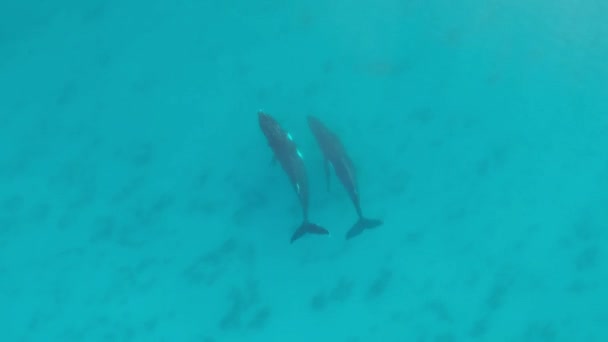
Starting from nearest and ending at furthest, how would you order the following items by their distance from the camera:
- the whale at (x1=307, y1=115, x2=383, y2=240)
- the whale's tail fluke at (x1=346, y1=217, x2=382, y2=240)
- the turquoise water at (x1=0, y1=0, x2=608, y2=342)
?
the whale at (x1=307, y1=115, x2=383, y2=240), the whale's tail fluke at (x1=346, y1=217, x2=382, y2=240), the turquoise water at (x1=0, y1=0, x2=608, y2=342)

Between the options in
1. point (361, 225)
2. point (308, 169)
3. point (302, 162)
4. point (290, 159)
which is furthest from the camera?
point (308, 169)

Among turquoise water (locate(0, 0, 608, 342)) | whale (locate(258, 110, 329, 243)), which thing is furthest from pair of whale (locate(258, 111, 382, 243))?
turquoise water (locate(0, 0, 608, 342))

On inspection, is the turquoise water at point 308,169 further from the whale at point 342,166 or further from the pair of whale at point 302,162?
the pair of whale at point 302,162

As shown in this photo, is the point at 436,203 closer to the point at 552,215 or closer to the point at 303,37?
the point at 552,215

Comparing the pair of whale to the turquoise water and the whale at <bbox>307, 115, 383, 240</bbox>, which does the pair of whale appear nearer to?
the whale at <bbox>307, 115, 383, 240</bbox>

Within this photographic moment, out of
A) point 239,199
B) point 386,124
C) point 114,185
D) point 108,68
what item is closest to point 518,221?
point 386,124

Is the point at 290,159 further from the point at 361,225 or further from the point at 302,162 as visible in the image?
the point at 361,225

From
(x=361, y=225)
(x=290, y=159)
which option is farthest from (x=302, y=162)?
(x=361, y=225)

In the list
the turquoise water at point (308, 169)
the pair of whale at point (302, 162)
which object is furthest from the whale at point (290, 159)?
the turquoise water at point (308, 169)
